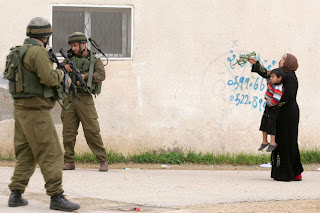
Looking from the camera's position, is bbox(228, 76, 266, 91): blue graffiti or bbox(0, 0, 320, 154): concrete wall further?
bbox(228, 76, 266, 91): blue graffiti

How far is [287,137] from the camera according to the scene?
7.73 m

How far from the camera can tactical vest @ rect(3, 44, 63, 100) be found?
202 inches

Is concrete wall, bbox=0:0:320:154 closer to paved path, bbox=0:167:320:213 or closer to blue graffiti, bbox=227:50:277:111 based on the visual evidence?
blue graffiti, bbox=227:50:277:111

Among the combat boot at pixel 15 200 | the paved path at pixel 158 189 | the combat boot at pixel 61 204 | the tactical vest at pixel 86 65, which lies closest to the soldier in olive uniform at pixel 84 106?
the tactical vest at pixel 86 65

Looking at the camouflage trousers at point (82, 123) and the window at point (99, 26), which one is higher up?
the window at point (99, 26)

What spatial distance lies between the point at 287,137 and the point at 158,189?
212 cm


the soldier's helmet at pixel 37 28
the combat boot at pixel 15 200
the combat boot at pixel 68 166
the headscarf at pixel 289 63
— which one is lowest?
the combat boot at pixel 68 166

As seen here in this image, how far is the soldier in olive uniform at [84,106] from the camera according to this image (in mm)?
7832

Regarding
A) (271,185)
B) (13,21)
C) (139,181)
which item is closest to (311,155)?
(271,185)

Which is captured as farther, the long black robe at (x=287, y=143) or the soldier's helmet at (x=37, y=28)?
the long black robe at (x=287, y=143)

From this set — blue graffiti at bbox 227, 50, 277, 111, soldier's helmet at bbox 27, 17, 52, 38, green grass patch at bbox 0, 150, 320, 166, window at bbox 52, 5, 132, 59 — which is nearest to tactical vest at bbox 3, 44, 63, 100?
soldier's helmet at bbox 27, 17, 52, 38

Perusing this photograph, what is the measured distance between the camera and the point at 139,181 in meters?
7.20

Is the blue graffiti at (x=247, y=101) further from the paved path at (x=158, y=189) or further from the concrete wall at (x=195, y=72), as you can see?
the paved path at (x=158, y=189)

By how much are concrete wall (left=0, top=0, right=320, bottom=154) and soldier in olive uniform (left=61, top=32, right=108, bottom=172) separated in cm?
107
